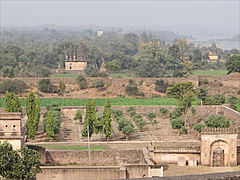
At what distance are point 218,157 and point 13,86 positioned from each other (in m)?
33.5

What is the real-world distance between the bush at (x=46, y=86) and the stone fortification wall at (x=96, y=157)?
103 ft

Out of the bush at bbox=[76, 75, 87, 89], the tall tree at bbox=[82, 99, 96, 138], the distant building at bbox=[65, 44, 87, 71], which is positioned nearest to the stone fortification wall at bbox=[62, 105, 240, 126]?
the tall tree at bbox=[82, 99, 96, 138]

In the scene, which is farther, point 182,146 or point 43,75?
point 43,75

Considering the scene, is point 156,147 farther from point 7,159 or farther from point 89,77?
point 89,77

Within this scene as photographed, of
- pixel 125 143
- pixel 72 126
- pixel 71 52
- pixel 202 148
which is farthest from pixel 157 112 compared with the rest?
pixel 71 52

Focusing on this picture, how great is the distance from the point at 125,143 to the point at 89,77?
33.5m

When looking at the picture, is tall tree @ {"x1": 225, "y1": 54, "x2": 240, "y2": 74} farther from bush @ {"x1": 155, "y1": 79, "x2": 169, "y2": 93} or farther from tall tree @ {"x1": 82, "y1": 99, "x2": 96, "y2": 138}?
tall tree @ {"x1": 82, "y1": 99, "x2": 96, "y2": 138}

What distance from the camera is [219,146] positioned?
925 inches

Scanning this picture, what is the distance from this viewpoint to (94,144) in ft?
86.3

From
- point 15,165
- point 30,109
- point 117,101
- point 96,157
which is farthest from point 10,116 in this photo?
point 117,101

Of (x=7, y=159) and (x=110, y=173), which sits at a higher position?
(x=7, y=159)

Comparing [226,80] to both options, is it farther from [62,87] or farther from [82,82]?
[62,87]

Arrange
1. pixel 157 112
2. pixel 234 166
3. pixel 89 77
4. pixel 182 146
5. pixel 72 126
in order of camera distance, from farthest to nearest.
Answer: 1. pixel 89 77
2. pixel 157 112
3. pixel 72 126
4. pixel 182 146
5. pixel 234 166

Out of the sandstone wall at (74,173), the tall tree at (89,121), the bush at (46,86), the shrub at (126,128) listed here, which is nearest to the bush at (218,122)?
the shrub at (126,128)
